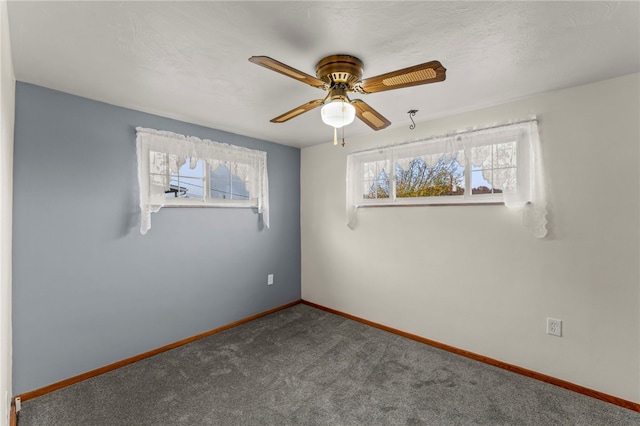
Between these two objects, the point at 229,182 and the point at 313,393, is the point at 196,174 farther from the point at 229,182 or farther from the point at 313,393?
the point at 313,393

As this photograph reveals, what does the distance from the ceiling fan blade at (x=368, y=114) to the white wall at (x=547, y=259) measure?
3.29ft

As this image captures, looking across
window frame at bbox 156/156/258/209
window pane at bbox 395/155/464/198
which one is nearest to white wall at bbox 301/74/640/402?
window pane at bbox 395/155/464/198

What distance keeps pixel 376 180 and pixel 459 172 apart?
0.88 metres

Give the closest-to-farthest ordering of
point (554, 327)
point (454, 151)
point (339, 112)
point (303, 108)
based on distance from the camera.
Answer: point (339, 112)
point (303, 108)
point (554, 327)
point (454, 151)

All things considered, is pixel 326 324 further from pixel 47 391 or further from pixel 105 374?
pixel 47 391

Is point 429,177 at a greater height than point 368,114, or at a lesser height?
lesser

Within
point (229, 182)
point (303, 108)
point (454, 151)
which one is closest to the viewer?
point (303, 108)

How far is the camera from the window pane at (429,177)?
275cm

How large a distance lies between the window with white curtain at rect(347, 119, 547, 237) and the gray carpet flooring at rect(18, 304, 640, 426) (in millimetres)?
1218

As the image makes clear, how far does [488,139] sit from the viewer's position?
2.52 meters

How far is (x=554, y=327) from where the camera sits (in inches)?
87.6

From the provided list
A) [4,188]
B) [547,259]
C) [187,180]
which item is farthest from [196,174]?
[547,259]

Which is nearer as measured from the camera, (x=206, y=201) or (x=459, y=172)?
(x=459, y=172)

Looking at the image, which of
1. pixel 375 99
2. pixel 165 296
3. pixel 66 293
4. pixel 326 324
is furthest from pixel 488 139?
pixel 66 293
